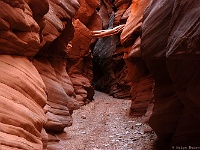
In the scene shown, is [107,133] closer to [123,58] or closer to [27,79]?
[27,79]

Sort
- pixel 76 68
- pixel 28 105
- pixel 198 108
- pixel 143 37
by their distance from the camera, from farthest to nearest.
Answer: pixel 76 68 < pixel 143 37 < pixel 198 108 < pixel 28 105

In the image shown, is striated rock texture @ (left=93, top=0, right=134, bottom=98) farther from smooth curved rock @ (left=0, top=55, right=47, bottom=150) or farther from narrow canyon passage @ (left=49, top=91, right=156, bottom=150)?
smooth curved rock @ (left=0, top=55, right=47, bottom=150)

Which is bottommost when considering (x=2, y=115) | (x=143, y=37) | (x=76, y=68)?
(x=2, y=115)

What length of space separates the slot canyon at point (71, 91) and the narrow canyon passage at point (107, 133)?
0.11 feet

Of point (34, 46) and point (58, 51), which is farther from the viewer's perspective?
point (58, 51)

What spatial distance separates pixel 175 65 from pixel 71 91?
6.64m

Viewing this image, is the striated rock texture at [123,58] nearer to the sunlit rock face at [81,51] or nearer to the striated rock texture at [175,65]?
the sunlit rock face at [81,51]

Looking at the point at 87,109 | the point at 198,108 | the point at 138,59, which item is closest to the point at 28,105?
the point at 198,108

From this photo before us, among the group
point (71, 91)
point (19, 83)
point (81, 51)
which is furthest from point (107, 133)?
point (81, 51)

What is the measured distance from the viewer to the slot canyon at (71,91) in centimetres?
536

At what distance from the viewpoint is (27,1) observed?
6738 mm

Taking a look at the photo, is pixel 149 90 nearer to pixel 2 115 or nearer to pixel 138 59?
pixel 138 59

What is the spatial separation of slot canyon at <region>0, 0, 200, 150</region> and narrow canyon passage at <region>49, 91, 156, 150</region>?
0.11ft

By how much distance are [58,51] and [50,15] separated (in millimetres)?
2378
